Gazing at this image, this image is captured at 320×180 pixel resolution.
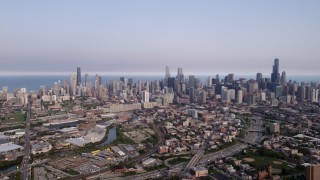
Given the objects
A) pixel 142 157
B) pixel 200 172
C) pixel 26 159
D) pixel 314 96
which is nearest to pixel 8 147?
pixel 26 159

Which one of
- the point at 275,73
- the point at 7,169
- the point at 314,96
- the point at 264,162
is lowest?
the point at 7,169

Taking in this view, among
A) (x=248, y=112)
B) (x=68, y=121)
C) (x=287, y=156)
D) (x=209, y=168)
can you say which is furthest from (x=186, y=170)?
(x=248, y=112)

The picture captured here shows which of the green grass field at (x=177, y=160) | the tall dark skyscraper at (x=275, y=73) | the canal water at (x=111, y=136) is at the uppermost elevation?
the tall dark skyscraper at (x=275, y=73)

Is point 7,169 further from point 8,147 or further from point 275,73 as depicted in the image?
point 275,73

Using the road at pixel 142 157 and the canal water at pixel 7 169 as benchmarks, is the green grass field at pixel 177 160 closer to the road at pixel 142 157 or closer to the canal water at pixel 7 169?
the road at pixel 142 157

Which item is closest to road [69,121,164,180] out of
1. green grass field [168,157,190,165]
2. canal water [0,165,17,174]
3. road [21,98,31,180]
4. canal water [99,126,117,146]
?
green grass field [168,157,190,165]

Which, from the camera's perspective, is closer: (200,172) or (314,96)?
(200,172)

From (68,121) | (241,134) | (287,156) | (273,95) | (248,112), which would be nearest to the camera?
(287,156)

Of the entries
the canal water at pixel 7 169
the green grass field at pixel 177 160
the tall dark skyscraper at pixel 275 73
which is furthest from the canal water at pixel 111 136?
the tall dark skyscraper at pixel 275 73

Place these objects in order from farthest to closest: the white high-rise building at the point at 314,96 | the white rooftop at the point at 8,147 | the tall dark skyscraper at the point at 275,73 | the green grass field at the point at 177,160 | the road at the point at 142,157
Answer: the tall dark skyscraper at the point at 275,73, the white high-rise building at the point at 314,96, the white rooftop at the point at 8,147, the green grass field at the point at 177,160, the road at the point at 142,157

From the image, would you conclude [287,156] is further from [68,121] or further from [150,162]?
[68,121]

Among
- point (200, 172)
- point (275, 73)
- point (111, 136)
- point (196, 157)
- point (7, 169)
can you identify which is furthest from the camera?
point (275, 73)
